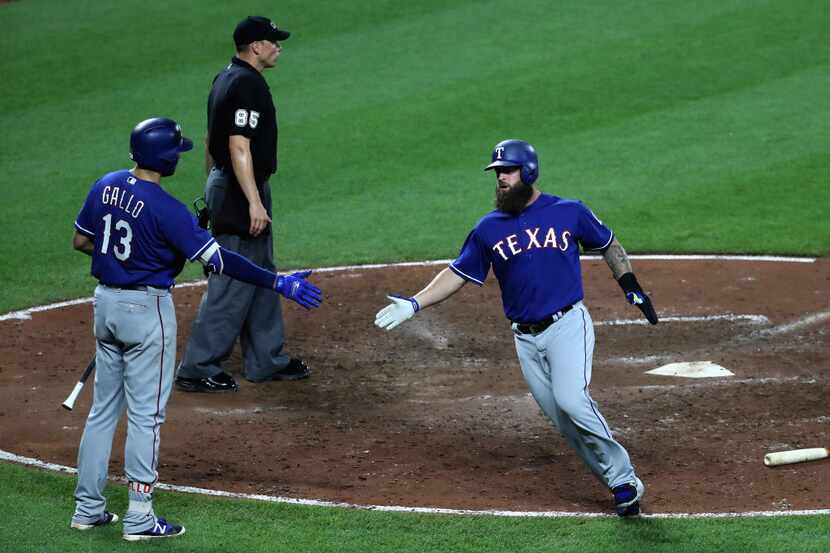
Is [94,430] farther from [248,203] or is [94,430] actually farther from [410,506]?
[248,203]

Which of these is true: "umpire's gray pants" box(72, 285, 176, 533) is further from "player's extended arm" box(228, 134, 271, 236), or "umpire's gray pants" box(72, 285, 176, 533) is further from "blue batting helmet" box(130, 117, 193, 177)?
"player's extended arm" box(228, 134, 271, 236)

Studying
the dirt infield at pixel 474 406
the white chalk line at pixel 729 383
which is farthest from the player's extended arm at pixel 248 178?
the white chalk line at pixel 729 383

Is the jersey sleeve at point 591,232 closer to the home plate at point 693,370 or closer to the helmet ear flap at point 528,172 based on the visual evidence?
the helmet ear flap at point 528,172

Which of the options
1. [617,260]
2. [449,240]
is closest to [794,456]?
[617,260]

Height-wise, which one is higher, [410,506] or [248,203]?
[248,203]

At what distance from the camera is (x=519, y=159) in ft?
21.5

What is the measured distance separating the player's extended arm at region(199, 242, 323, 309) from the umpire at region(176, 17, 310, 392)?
185cm

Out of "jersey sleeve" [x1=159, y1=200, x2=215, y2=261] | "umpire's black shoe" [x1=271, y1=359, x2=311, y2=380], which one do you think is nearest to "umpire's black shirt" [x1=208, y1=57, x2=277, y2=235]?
"umpire's black shoe" [x1=271, y1=359, x2=311, y2=380]

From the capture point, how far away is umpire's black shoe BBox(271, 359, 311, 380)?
28.6ft

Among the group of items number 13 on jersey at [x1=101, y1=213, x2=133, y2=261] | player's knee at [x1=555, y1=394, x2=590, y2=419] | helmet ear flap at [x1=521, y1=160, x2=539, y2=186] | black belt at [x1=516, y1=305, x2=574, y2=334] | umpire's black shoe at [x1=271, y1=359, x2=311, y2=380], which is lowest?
umpire's black shoe at [x1=271, y1=359, x2=311, y2=380]

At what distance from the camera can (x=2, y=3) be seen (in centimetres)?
1969

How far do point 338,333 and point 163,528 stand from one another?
11.8 feet

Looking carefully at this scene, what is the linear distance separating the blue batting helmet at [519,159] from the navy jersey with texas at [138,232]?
1411mm

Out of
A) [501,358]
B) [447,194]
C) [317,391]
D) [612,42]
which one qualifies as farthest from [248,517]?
[612,42]
